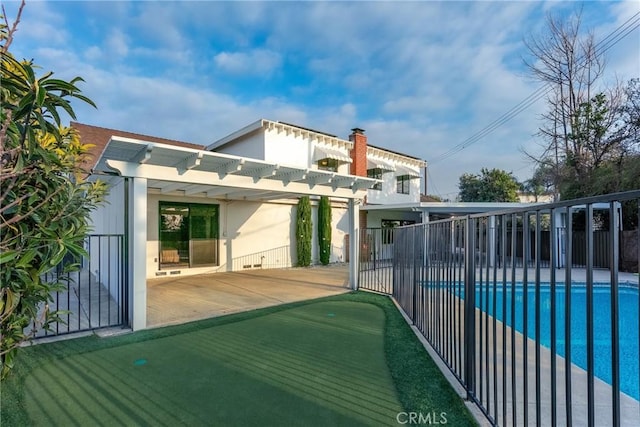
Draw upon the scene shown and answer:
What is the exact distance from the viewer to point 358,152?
1862 cm

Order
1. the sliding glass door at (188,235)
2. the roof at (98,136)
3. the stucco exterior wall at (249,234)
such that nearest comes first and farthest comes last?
1. the stucco exterior wall at (249,234)
2. the sliding glass door at (188,235)
3. the roof at (98,136)

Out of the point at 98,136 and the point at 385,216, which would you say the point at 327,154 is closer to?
the point at 385,216

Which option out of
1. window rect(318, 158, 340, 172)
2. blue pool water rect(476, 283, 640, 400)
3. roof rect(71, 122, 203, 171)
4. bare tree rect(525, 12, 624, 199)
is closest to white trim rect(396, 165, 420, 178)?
window rect(318, 158, 340, 172)

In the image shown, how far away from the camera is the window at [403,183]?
21362 millimetres

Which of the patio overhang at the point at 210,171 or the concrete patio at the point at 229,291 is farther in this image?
the concrete patio at the point at 229,291

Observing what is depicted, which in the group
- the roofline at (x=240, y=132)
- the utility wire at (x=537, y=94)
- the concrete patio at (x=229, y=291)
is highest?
the utility wire at (x=537, y=94)

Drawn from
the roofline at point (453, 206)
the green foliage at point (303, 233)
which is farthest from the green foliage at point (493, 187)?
the green foliage at point (303, 233)

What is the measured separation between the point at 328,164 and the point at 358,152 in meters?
2.30

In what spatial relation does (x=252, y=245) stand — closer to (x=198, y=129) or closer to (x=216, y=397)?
(x=216, y=397)

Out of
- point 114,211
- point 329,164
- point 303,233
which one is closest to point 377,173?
point 329,164

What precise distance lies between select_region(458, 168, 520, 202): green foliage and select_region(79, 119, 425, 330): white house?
46.4ft

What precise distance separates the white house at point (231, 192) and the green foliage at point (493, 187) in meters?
14.1

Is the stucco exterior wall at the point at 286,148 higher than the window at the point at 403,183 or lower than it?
higher

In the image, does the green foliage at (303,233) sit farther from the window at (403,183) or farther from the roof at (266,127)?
the window at (403,183)
